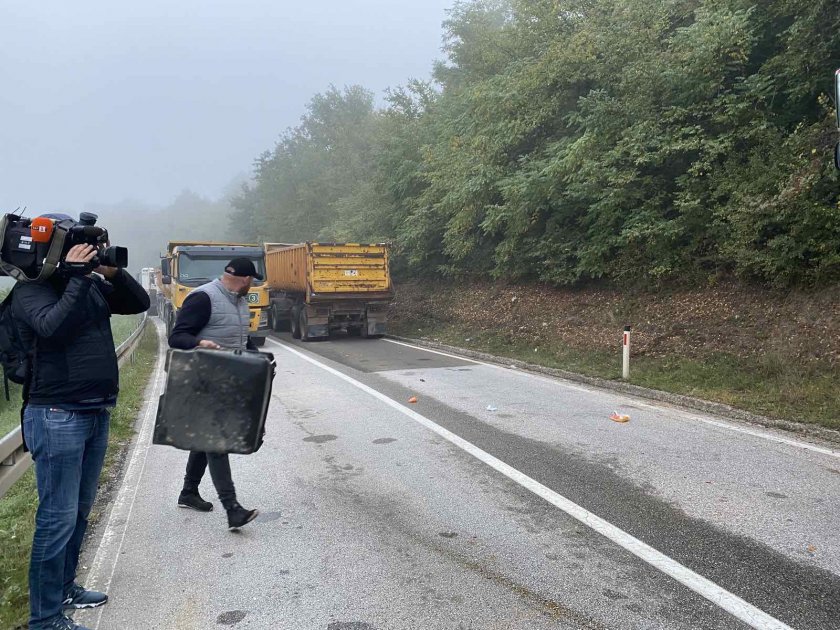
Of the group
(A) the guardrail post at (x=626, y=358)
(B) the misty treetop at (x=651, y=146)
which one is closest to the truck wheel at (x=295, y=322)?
(B) the misty treetop at (x=651, y=146)

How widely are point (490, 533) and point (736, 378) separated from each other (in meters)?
6.37

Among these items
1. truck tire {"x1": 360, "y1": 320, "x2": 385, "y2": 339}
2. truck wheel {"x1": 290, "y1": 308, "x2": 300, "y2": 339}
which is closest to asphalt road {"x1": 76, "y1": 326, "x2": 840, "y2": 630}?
truck tire {"x1": 360, "y1": 320, "x2": 385, "y2": 339}

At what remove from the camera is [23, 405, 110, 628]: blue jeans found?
314 centimetres

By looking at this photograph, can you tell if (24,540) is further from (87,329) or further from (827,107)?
(827,107)

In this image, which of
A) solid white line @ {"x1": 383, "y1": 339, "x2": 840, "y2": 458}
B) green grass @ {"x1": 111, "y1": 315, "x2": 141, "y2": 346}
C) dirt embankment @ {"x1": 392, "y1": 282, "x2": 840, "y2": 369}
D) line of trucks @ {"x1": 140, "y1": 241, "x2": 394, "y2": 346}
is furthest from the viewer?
green grass @ {"x1": 111, "y1": 315, "x2": 141, "y2": 346}

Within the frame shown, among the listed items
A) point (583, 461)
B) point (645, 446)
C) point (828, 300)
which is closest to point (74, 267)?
point (583, 461)

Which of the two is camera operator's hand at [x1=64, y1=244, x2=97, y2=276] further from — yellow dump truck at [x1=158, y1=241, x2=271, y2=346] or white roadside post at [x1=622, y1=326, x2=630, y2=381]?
yellow dump truck at [x1=158, y1=241, x2=271, y2=346]

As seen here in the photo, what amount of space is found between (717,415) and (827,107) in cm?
576

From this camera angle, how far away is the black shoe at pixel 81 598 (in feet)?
11.3

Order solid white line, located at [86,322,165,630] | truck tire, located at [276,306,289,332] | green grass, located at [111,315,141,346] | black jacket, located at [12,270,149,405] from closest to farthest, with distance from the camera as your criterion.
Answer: black jacket, located at [12,270,149,405] < solid white line, located at [86,322,165,630] < green grass, located at [111,315,141,346] < truck tire, located at [276,306,289,332]

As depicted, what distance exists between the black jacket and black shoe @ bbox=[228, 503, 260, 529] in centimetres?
151

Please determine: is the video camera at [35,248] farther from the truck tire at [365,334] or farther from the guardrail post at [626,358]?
the truck tire at [365,334]

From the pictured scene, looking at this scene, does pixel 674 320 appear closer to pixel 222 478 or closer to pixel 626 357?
pixel 626 357

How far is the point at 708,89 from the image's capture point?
11914 millimetres
